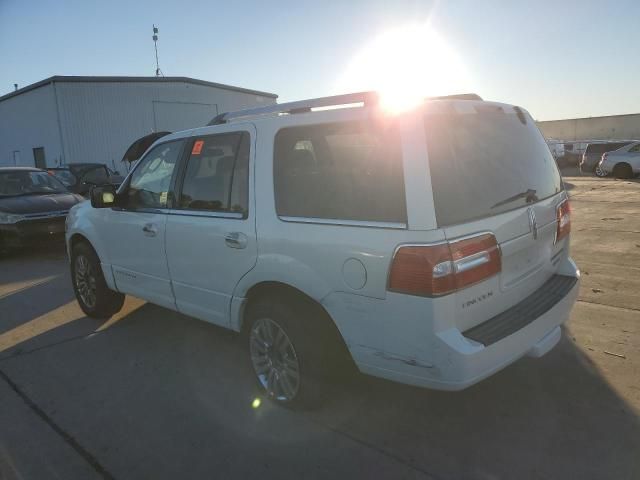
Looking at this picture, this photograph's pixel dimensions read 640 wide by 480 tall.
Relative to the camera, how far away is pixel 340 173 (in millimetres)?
2727

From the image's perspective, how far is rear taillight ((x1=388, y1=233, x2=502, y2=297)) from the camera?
7.43 ft

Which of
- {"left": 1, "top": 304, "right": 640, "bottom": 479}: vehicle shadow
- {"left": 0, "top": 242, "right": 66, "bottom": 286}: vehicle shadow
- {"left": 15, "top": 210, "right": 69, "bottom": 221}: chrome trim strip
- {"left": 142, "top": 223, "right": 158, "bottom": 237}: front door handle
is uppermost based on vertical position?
{"left": 15, "top": 210, "right": 69, "bottom": 221}: chrome trim strip

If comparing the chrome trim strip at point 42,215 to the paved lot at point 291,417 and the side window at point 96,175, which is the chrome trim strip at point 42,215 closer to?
the side window at point 96,175

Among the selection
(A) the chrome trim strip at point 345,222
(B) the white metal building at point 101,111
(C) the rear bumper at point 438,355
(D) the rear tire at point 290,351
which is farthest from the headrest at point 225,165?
(B) the white metal building at point 101,111

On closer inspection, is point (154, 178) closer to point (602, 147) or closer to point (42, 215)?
point (42, 215)

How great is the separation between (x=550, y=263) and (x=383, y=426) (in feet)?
5.02

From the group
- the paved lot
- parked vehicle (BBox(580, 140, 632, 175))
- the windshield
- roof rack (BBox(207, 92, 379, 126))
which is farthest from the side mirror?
parked vehicle (BBox(580, 140, 632, 175))

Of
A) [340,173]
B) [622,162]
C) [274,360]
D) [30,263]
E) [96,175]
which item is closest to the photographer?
[340,173]

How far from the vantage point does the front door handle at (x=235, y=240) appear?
10.2ft

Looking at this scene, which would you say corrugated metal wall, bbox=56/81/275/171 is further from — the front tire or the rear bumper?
the rear bumper

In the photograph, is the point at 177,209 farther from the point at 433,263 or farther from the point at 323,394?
the point at 433,263

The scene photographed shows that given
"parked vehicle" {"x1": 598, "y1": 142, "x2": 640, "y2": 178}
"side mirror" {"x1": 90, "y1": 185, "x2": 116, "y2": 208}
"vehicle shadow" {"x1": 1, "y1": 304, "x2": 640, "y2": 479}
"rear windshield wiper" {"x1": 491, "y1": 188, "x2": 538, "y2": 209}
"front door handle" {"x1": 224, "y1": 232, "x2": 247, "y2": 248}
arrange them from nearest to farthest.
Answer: "vehicle shadow" {"x1": 1, "y1": 304, "x2": 640, "y2": 479} → "rear windshield wiper" {"x1": 491, "y1": 188, "x2": 538, "y2": 209} → "front door handle" {"x1": 224, "y1": 232, "x2": 247, "y2": 248} → "side mirror" {"x1": 90, "y1": 185, "x2": 116, "y2": 208} → "parked vehicle" {"x1": 598, "y1": 142, "x2": 640, "y2": 178}

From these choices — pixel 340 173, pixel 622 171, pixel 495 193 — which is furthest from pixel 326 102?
pixel 622 171

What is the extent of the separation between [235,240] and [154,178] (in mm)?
1346
